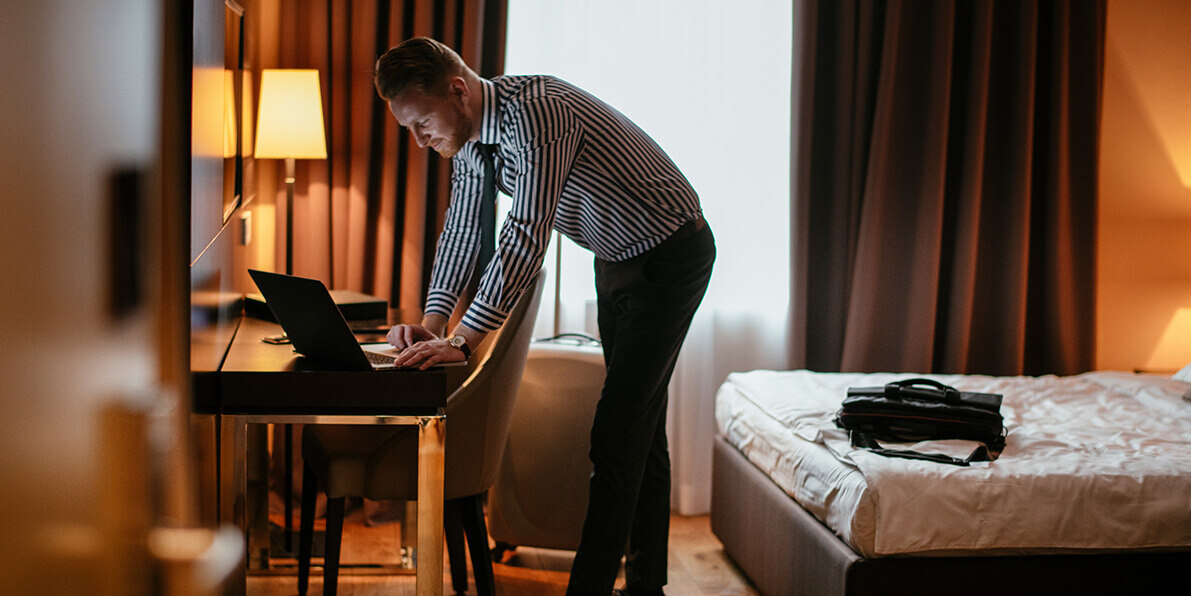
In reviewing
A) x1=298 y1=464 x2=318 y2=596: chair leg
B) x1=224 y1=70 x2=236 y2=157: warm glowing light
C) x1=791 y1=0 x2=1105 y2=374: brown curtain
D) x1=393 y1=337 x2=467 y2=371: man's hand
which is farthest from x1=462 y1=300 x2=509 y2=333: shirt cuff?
x1=791 y1=0 x2=1105 y2=374: brown curtain

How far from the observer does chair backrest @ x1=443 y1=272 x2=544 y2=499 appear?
7.69ft

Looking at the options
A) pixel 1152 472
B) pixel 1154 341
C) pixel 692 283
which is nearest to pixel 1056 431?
pixel 1152 472

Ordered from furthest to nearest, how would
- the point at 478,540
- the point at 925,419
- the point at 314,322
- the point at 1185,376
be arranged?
the point at 1185,376 < the point at 478,540 < the point at 925,419 < the point at 314,322

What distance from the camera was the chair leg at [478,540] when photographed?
257 centimetres

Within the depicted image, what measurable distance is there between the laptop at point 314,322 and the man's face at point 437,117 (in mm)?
418

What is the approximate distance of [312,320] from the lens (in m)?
1.72

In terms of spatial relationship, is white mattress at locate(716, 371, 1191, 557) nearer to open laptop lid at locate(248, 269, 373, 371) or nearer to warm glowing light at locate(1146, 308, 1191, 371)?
open laptop lid at locate(248, 269, 373, 371)

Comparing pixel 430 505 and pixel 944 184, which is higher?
pixel 944 184

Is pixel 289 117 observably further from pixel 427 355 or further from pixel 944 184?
pixel 944 184

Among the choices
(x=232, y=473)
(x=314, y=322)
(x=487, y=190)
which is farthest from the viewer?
(x=487, y=190)

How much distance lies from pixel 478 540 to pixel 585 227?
2.89ft

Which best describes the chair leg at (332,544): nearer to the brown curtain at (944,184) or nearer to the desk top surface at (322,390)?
the desk top surface at (322,390)

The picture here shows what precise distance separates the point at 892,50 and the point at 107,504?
3405 millimetres

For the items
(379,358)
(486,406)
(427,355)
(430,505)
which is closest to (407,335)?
(379,358)
